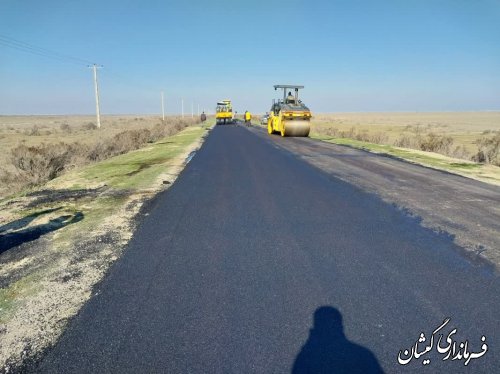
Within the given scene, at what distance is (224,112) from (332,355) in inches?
2079

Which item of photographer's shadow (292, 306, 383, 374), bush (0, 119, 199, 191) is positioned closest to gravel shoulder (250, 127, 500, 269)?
photographer's shadow (292, 306, 383, 374)

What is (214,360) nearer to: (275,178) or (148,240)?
(148,240)

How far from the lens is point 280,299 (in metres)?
3.94

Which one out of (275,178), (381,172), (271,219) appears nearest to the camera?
(271,219)

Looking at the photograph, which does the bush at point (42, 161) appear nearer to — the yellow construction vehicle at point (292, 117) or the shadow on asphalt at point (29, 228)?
the shadow on asphalt at point (29, 228)

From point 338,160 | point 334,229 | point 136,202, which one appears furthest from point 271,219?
point 338,160

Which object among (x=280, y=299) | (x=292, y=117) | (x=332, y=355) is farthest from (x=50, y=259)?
(x=292, y=117)

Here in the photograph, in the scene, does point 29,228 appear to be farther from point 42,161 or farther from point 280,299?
point 42,161

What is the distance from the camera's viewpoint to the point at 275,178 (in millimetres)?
11039

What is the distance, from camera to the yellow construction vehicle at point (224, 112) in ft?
178

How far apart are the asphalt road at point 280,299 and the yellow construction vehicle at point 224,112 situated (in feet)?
159

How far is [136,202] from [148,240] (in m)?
2.74

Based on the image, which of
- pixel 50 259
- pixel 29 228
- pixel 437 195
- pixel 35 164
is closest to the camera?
pixel 50 259

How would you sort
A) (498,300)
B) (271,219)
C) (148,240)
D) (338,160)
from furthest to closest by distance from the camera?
1. (338,160)
2. (271,219)
3. (148,240)
4. (498,300)
